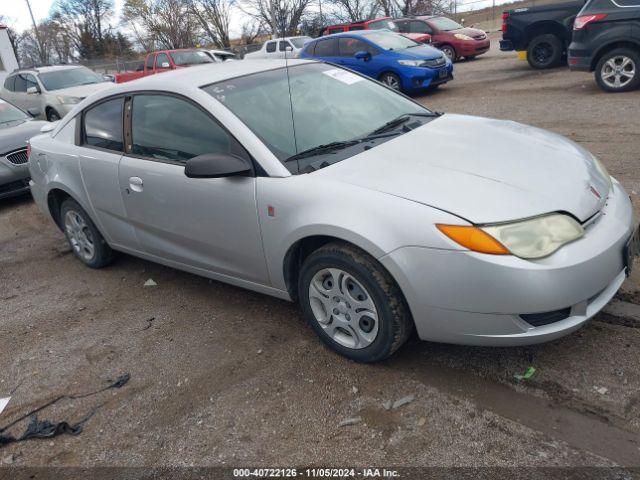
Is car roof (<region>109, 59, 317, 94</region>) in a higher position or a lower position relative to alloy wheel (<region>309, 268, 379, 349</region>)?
higher

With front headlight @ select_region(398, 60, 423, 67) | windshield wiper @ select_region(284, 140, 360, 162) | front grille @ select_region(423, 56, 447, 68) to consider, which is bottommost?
front grille @ select_region(423, 56, 447, 68)

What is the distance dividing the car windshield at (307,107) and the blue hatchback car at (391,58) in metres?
8.06

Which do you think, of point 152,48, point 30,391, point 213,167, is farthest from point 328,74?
point 152,48

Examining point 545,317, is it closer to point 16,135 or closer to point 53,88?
point 16,135

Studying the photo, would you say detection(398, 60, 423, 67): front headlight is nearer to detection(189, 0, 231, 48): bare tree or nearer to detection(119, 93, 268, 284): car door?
detection(119, 93, 268, 284): car door

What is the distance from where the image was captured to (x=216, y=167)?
9.98 ft

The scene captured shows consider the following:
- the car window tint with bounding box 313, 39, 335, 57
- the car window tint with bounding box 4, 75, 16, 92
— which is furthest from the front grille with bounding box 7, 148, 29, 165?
the car window tint with bounding box 4, 75, 16, 92

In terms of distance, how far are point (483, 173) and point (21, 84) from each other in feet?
47.1

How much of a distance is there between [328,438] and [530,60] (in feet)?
41.3

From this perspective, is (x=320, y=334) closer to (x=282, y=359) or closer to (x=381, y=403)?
(x=282, y=359)

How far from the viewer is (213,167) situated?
9.98ft

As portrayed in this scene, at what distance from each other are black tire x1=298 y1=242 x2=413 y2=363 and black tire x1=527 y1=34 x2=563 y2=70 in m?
11.8

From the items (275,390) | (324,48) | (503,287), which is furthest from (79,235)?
(324,48)

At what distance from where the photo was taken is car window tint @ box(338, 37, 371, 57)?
1238 centimetres
